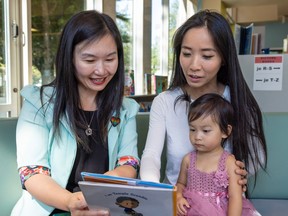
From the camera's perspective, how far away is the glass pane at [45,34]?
10.3 feet

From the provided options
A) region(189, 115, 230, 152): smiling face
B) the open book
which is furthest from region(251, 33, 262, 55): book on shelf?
the open book

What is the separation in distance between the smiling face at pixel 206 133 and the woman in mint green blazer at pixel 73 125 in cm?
27

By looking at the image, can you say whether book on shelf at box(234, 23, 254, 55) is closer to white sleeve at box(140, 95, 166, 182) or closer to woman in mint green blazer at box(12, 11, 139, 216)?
white sleeve at box(140, 95, 166, 182)

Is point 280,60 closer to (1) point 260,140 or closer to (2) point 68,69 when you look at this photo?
(1) point 260,140

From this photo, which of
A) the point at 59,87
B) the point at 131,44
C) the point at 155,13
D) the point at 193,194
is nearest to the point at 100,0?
the point at 131,44

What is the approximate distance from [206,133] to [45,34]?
8.50 ft

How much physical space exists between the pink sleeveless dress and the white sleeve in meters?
0.14

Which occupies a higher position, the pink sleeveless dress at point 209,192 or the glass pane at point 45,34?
the glass pane at point 45,34

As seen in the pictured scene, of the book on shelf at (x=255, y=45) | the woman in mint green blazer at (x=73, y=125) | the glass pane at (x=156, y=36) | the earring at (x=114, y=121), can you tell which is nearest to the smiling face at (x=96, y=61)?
the woman in mint green blazer at (x=73, y=125)

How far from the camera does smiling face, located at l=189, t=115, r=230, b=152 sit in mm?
1198

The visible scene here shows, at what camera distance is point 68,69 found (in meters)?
1.19

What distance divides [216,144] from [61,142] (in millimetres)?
576

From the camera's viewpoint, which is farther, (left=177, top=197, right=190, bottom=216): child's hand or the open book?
(left=177, top=197, right=190, bottom=216): child's hand

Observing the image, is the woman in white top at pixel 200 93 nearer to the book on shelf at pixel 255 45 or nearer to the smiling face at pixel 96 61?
the smiling face at pixel 96 61
